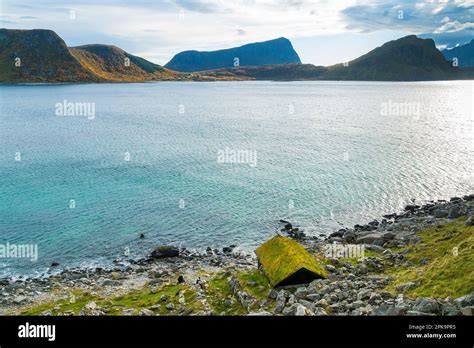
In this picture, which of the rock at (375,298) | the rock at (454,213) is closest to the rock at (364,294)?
the rock at (375,298)

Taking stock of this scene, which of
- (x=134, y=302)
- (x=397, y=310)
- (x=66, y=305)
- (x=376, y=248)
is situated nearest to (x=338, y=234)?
(x=376, y=248)

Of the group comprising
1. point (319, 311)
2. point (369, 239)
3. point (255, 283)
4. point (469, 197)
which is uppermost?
point (319, 311)

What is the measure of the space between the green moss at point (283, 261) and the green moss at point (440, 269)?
504 centimetres

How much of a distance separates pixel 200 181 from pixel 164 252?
24.1m

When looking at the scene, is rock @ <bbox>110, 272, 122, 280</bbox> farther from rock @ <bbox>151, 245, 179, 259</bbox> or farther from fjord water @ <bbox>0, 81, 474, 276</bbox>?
rock @ <bbox>151, 245, 179, 259</bbox>

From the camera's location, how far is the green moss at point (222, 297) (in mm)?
25375

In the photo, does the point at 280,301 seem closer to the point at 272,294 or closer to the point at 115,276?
the point at 272,294

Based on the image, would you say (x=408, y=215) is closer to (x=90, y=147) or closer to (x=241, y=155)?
(x=241, y=155)

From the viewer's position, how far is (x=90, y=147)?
87.2 meters

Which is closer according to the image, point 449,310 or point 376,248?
point 449,310

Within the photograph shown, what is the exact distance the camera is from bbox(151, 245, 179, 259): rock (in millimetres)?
38281

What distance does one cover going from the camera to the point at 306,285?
83.5 ft

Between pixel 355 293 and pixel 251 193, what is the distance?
3366cm

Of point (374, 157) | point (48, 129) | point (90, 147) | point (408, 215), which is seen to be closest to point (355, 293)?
point (408, 215)
